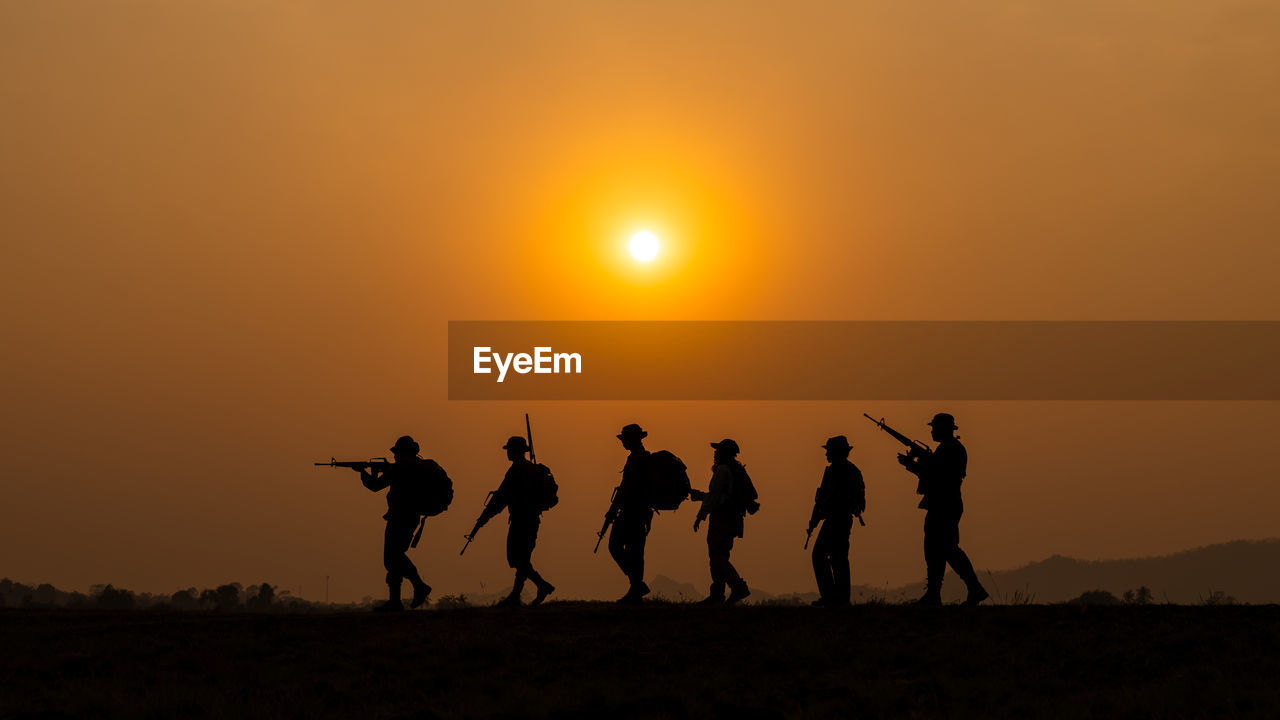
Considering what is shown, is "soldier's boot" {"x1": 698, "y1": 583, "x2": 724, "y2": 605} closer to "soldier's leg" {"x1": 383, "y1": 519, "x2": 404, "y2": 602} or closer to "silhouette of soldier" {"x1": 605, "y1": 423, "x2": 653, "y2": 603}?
"silhouette of soldier" {"x1": 605, "y1": 423, "x2": 653, "y2": 603}

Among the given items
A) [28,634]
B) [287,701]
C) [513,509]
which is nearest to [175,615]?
[28,634]

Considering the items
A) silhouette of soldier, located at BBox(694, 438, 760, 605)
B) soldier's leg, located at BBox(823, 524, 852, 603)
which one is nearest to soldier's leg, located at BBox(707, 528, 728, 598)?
silhouette of soldier, located at BBox(694, 438, 760, 605)

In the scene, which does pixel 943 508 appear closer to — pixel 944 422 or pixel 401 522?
pixel 944 422

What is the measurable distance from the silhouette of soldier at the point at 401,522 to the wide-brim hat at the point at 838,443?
639 centimetres

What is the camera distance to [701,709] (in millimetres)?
15484

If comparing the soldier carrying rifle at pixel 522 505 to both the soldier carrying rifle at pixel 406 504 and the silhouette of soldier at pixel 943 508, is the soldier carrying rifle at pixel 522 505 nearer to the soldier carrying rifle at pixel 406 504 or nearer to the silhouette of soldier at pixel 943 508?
the soldier carrying rifle at pixel 406 504

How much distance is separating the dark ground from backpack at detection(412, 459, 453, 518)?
2792mm

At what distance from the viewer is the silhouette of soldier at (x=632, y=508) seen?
926 inches

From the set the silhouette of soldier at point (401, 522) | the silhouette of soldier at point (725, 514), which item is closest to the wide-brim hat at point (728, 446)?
the silhouette of soldier at point (725, 514)

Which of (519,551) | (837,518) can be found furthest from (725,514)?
(519,551)

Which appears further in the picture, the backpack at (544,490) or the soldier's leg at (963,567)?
the backpack at (544,490)

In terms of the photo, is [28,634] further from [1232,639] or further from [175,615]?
[1232,639]

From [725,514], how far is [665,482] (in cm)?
131

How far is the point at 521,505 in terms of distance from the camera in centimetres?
2412
